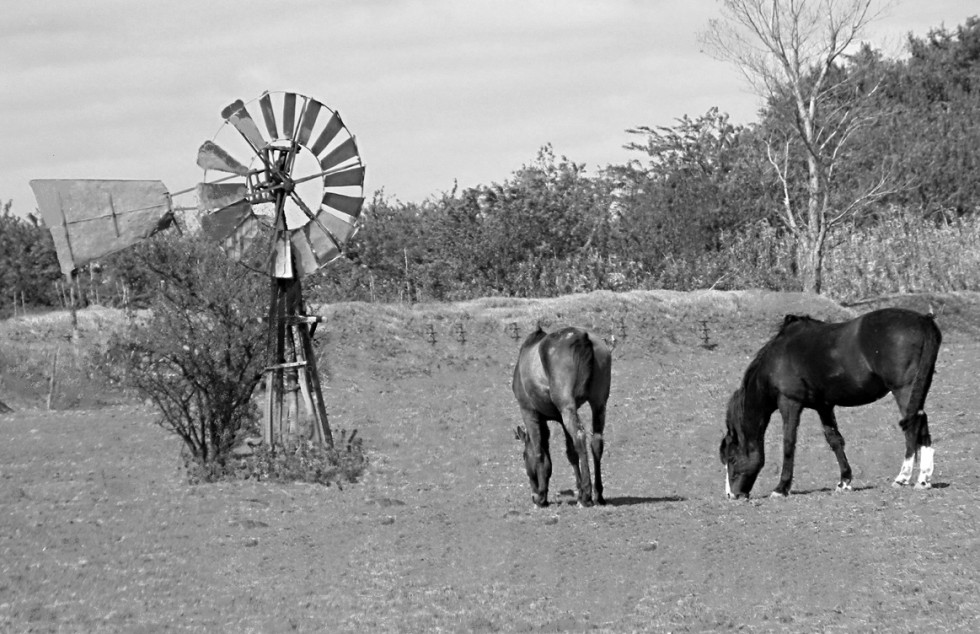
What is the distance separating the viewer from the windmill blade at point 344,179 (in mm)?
18297

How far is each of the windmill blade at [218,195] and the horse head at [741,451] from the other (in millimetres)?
7027

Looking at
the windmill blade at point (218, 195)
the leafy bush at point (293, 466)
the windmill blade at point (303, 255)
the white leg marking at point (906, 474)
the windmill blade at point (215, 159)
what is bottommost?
the leafy bush at point (293, 466)

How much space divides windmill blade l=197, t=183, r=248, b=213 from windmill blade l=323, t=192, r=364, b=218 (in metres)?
1.13

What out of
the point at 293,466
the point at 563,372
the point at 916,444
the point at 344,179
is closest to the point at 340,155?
the point at 344,179

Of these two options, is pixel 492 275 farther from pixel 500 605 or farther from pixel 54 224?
pixel 500 605

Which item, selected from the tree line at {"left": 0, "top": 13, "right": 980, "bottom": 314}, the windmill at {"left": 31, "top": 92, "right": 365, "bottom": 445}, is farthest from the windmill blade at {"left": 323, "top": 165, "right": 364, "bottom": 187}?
the tree line at {"left": 0, "top": 13, "right": 980, "bottom": 314}

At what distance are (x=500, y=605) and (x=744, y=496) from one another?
5.75 meters

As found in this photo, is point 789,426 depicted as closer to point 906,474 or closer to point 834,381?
point 834,381

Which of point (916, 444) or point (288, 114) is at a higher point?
point (288, 114)

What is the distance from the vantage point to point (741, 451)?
15.4 metres

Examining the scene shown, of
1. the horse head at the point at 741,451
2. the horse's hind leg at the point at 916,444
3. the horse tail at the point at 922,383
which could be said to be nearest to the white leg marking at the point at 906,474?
the horse's hind leg at the point at 916,444

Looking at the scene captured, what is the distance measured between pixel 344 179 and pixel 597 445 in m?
6.18

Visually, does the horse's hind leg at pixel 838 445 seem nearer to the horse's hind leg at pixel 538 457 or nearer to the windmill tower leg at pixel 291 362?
the horse's hind leg at pixel 538 457

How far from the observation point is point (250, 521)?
1381 cm
